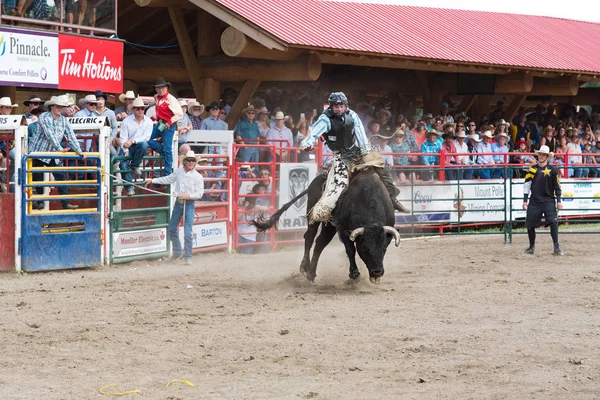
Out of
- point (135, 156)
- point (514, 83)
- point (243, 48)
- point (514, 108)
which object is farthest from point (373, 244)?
point (514, 108)

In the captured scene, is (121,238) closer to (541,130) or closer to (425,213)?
(425,213)

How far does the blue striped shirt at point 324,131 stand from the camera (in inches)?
A: 422

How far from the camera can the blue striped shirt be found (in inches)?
422

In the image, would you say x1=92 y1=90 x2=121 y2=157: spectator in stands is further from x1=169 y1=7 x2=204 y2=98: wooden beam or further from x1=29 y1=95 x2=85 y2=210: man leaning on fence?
x1=169 y1=7 x2=204 y2=98: wooden beam

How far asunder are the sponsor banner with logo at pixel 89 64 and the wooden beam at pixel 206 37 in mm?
1993

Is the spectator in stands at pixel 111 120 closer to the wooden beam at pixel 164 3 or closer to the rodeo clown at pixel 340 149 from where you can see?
the rodeo clown at pixel 340 149

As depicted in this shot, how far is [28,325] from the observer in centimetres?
875

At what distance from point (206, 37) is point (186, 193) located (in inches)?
240

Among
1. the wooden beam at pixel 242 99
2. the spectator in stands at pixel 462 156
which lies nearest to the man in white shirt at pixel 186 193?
the wooden beam at pixel 242 99

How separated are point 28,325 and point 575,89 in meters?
18.3

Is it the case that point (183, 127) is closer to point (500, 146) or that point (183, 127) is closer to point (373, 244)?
point (373, 244)

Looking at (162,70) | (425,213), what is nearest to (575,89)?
(425,213)

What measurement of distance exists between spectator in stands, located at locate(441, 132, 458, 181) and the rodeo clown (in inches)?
266

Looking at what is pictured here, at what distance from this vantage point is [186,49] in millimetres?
18203
